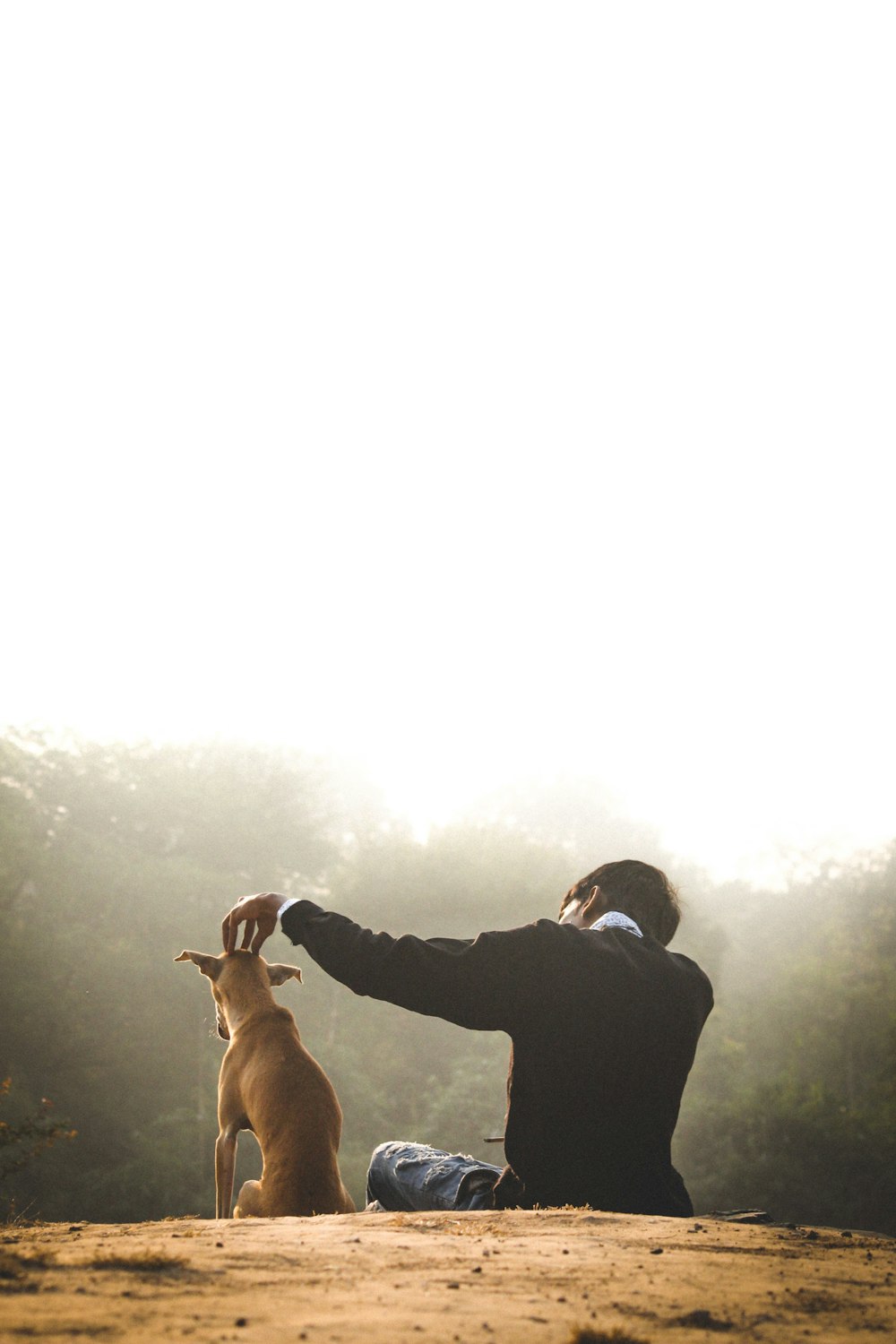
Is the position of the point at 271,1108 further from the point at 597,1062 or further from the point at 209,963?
the point at 597,1062

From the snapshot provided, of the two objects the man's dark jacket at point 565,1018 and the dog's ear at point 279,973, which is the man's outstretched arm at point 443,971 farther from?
the dog's ear at point 279,973

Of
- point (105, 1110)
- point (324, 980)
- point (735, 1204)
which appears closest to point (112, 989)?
point (105, 1110)

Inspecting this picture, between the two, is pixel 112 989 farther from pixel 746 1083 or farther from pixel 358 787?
pixel 358 787

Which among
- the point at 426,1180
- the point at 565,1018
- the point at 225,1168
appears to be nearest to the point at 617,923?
the point at 565,1018

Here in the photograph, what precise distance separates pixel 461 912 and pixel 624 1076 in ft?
74.8

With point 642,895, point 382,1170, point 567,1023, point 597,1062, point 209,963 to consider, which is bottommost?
point 382,1170

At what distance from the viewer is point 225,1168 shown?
525cm

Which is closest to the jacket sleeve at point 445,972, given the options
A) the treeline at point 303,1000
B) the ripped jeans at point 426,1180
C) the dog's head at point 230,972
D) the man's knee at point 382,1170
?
the ripped jeans at point 426,1180

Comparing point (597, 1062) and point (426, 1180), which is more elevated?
point (597, 1062)

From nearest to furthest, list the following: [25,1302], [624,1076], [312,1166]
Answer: [25,1302], [624,1076], [312,1166]

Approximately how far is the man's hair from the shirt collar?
0.10 metres

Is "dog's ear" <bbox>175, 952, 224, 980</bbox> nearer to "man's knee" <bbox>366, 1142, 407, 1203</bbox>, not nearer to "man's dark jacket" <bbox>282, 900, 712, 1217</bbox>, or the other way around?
"man's knee" <bbox>366, 1142, 407, 1203</bbox>

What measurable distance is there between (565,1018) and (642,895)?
0.73 m

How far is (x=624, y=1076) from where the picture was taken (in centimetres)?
349
